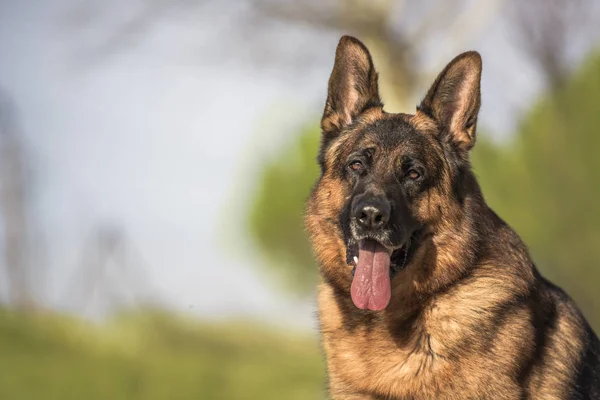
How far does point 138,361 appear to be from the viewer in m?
11.3

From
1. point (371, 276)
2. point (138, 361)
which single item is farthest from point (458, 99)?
point (138, 361)

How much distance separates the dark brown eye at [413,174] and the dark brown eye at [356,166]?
0.30 m

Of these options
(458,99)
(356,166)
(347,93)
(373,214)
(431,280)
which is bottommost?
(431,280)

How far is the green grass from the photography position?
1083 centimetres

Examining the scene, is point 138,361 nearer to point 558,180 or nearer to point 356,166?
point 356,166

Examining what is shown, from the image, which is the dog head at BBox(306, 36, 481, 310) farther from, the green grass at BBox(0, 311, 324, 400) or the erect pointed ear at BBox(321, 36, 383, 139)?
the green grass at BBox(0, 311, 324, 400)

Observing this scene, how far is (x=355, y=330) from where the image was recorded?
15.5 ft

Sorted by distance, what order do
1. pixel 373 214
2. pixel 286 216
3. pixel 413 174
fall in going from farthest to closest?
pixel 286 216, pixel 413 174, pixel 373 214

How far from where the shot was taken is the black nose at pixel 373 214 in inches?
174

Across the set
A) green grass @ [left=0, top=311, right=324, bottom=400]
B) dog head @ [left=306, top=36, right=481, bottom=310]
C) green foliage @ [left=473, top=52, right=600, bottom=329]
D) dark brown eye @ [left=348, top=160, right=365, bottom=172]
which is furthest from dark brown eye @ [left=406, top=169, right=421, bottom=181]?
green foliage @ [left=473, top=52, right=600, bottom=329]

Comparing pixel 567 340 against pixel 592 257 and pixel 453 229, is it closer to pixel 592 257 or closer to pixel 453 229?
pixel 453 229

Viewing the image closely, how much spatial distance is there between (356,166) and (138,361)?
24.8ft

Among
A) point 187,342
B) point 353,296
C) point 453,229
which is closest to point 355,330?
point 353,296

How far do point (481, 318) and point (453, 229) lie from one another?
0.58 m
